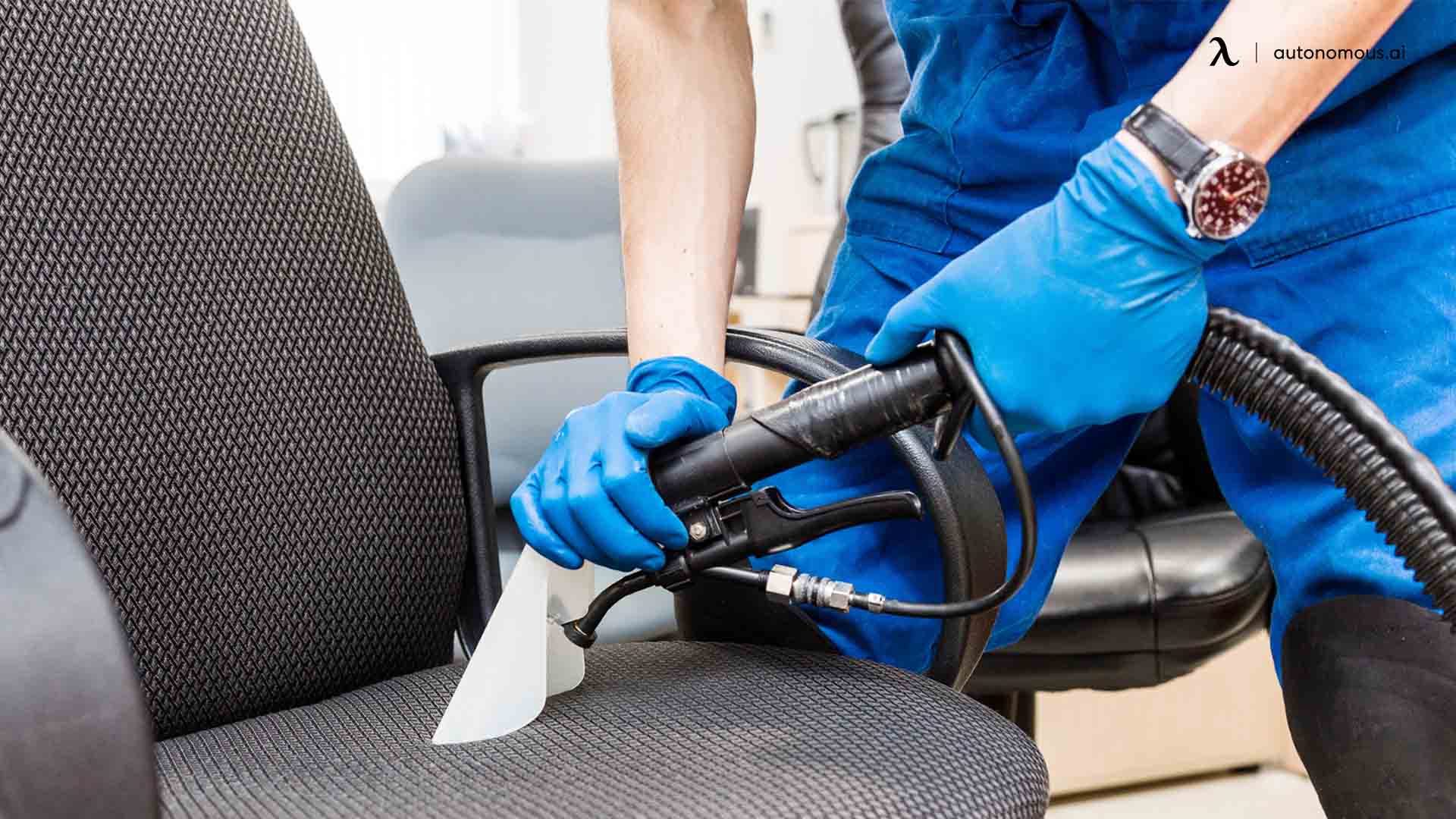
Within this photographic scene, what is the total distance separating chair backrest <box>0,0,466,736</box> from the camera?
602mm

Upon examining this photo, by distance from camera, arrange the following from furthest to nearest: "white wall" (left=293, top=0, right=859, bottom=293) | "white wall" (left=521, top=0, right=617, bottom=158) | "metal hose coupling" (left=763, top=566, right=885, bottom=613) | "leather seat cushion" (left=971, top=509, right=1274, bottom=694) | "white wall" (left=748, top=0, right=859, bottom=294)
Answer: "white wall" (left=521, top=0, right=617, bottom=158) → "white wall" (left=293, top=0, right=859, bottom=293) → "white wall" (left=748, top=0, right=859, bottom=294) → "leather seat cushion" (left=971, top=509, right=1274, bottom=694) → "metal hose coupling" (left=763, top=566, right=885, bottom=613)

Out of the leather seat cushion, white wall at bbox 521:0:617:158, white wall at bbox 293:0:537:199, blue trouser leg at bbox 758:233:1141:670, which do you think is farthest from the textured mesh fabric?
white wall at bbox 521:0:617:158

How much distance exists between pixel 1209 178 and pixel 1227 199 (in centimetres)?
1

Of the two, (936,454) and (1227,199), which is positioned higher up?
(1227,199)

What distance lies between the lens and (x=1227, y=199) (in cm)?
55

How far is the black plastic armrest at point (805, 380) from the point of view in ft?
1.98

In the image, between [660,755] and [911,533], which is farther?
[911,533]

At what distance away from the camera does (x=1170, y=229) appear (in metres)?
0.54

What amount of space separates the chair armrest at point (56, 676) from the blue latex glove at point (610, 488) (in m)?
0.32

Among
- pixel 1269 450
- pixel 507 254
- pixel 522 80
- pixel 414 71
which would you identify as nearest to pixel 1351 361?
pixel 1269 450

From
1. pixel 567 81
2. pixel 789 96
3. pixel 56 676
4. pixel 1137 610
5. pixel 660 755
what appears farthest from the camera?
pixel 567 81

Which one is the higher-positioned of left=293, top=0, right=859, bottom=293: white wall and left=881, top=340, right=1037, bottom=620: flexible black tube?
left=881, top=340, right=1037, bottom=620: flexible black tube

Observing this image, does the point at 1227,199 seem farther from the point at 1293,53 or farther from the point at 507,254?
the point at 507,254

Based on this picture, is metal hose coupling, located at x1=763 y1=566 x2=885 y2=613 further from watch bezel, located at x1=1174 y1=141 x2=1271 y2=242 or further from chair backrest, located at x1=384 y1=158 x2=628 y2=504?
chair backrest, located at x1=384 y1=158 x2=628 y2=504
